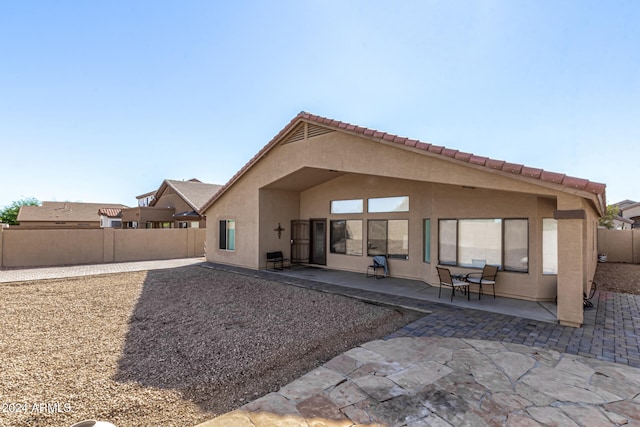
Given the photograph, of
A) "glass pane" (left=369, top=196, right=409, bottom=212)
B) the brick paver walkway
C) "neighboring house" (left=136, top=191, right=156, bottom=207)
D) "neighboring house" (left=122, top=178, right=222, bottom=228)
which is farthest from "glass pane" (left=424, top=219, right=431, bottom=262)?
"neighboring house" (left=136, top=191, right=156, bottom=207)

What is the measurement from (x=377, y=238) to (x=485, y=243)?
412 centimetres

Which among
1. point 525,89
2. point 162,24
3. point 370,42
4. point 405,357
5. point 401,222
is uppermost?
point 162,24

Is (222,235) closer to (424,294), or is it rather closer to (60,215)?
(424,294)

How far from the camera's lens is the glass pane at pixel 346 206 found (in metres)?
12.7

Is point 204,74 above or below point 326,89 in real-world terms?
above

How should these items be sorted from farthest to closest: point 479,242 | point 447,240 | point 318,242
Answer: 1. point 318,242
2. point 447,240
3. point 479,242

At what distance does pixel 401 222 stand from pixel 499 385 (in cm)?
773

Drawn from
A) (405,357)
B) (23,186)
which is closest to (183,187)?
(405,357)

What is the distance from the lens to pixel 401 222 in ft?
37.7

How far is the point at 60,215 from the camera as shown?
3931cm

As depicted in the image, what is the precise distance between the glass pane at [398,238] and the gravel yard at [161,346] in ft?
12.3

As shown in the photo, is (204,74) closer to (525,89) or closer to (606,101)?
(525,89)

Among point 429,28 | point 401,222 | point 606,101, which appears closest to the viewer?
point 429,28

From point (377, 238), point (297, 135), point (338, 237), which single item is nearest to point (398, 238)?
point (377, 238)
